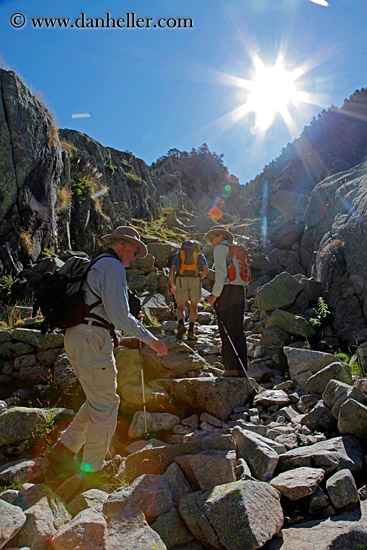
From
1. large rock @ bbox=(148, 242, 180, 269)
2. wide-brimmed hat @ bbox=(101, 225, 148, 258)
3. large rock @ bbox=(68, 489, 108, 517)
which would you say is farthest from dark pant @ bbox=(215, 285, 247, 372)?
large rock @ bbox=(148, 242, 180, 269)

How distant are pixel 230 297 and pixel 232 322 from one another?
0.54 metres

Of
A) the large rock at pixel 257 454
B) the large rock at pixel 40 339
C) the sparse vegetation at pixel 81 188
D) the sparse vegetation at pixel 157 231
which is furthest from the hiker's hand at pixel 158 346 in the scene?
the sparse vegetation at pixel 157 231

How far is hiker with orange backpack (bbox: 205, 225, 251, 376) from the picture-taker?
21.9 ft

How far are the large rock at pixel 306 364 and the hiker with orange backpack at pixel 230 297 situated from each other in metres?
1.23

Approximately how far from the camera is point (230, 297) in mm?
6887

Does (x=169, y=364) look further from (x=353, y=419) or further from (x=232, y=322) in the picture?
(x=353, y=419)

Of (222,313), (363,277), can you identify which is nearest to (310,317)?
(363,277)

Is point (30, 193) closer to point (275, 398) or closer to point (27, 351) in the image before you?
point (27, 351)

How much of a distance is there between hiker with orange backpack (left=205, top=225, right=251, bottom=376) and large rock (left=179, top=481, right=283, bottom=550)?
12.1ft

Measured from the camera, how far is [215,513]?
271 centimetres

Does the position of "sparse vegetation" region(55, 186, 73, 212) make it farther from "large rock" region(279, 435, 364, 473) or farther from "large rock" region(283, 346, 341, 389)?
"large rock" region(279, 435, 364, 473)

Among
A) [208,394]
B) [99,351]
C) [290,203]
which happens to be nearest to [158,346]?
[99,351]

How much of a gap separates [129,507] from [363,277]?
973 cm

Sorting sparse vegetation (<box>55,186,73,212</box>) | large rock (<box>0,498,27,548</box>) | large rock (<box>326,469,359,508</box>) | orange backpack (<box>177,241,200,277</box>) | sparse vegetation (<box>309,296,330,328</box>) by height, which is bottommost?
large rock (<box>326,469,359,508</box>)
